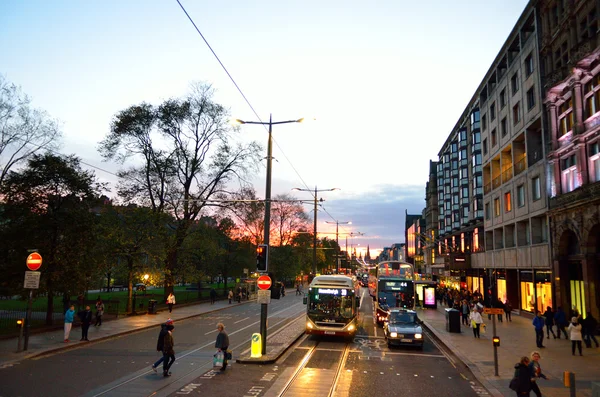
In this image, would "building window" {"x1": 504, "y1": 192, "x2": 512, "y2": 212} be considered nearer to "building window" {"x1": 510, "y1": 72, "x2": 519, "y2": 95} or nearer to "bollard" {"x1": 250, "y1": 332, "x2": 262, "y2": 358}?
"building window" {"x1": 510, "y1": 72, "x2": 519, "y2": 95}

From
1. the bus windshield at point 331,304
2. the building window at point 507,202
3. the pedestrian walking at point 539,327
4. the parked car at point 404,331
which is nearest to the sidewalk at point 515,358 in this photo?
the pedestrian walking at point 539,327

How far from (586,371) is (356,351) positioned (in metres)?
8.45

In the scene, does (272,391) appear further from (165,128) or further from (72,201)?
(165,128)

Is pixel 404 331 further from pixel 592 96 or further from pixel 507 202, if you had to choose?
pixel 507 202

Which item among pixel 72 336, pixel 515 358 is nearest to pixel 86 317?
pixel 72 336

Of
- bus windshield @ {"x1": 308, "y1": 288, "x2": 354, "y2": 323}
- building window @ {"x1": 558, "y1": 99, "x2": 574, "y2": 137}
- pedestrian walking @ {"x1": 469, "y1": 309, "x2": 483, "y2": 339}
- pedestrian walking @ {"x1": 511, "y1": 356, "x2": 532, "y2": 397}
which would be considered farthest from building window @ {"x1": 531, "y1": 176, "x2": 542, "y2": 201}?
pedestrian walking @ {"x1": 511, "y1": 356, "x2": 532, "y2": 397}

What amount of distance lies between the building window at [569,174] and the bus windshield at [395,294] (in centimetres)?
1242

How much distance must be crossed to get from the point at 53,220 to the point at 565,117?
103ft

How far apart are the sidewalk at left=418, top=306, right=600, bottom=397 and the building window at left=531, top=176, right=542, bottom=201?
33.4ft

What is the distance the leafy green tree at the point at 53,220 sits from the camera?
2300cm

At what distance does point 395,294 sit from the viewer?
33.4 m

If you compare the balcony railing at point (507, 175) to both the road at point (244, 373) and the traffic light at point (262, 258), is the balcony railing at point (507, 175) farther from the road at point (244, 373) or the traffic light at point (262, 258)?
the traffic light at point (262, 258)

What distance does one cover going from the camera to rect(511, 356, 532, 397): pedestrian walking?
1025 cm

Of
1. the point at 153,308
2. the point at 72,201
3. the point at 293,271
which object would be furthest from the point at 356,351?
the point at 293,271
